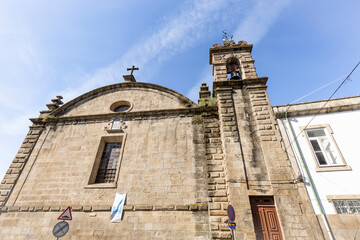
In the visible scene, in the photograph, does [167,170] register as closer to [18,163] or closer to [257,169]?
[257,169]

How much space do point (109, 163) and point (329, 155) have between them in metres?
9.43

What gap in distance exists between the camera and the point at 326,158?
21.8 ft

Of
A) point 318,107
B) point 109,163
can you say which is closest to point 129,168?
point 109,163

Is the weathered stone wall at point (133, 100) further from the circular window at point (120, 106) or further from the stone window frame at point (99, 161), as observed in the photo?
the stone window frame at point (99, 161)

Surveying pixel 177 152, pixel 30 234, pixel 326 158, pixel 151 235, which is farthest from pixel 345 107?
pixel 30 234

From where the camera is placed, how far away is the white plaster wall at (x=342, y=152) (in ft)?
19.4

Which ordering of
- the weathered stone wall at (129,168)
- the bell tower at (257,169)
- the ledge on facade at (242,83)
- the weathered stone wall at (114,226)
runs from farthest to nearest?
the ledge on facade at (242,83) → the weathered stone wall at (129,168) → the weathered stone wall at (114,226) → the bell tower at (257,169)

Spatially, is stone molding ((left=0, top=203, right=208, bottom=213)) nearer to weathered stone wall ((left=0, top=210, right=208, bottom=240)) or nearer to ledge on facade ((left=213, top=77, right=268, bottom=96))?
weathered stone wall ((left=0, top=210, right=208, bottom=240))

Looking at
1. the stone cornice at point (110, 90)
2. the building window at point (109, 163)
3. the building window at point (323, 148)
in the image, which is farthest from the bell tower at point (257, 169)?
the building window at point (109, 163)

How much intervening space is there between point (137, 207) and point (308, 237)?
584 cm

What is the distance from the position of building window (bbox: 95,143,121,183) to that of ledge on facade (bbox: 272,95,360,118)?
789cm

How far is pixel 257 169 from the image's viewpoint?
6.62 metres

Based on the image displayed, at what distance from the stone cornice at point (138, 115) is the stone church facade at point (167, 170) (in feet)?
0.18

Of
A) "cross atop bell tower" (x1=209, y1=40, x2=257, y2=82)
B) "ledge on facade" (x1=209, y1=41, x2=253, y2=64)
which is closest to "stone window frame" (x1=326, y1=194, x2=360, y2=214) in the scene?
"cross atop bell tower" (x1=209, y1=40, x2=257, y2=82)
